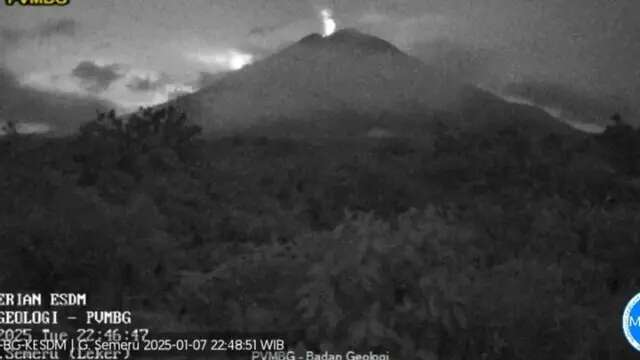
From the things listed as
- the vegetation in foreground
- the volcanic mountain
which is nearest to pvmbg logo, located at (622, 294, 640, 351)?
the vegetation in foreground

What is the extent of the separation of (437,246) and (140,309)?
9.42 feet

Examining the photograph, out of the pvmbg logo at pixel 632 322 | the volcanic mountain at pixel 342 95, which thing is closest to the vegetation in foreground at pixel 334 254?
the pvmbg logo at pixel 632 322

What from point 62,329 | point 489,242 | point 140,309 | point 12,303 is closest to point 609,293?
point 489,242

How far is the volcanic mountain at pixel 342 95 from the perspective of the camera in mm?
68500

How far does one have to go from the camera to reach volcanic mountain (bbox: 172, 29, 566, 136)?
225 ft

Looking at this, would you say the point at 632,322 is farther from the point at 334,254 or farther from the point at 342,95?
the point at 342,95

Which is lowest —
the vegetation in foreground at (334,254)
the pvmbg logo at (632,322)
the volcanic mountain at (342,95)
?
the pvmbg logo at (632,322)

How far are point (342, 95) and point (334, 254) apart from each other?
91.6 metres

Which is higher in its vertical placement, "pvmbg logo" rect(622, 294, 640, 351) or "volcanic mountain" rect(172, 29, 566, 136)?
"volcanic mountain" rect(172, 29, 566, 136)

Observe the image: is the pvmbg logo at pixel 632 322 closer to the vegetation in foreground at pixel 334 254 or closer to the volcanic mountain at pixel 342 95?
the vegetation in foreground at pixel 334 254

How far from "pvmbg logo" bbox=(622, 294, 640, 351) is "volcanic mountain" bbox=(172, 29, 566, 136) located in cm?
4811

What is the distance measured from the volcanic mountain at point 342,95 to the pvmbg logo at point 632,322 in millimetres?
48113

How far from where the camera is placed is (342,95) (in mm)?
95438

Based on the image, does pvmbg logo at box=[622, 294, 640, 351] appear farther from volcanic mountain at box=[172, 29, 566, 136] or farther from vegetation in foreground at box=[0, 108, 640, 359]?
volcanic mountain at box=[172, 29, 566, 136]
